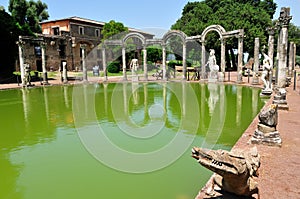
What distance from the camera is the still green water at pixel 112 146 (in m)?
4.48

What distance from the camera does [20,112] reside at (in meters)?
11.2

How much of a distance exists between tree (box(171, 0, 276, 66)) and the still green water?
19.4 metres

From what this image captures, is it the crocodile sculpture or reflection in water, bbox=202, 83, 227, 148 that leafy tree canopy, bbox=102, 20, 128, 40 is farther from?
the crocodile sculpture

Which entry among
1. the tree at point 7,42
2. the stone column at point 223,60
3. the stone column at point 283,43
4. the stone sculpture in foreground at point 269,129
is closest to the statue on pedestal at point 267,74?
the stone column at point 283,43

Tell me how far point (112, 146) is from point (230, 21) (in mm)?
26935

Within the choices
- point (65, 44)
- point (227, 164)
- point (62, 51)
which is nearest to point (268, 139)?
point (227, 164)

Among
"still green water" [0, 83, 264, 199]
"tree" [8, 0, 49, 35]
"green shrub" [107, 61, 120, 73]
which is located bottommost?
"still green water" [0, 83, 264, 199]

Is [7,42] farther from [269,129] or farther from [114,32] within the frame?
[269,129]

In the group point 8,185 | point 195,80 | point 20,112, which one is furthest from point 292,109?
point 195,80

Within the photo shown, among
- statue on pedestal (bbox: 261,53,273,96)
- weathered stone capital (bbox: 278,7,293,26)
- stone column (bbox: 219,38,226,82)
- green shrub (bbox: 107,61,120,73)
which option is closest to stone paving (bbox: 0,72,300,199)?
weathered stone capital (bbox: 278,7,293,26)

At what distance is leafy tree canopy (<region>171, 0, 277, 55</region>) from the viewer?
2923cm

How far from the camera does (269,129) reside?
5.39 metres

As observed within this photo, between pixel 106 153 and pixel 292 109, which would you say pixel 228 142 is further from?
pixel 292 109

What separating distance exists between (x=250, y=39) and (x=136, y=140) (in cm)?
2592
